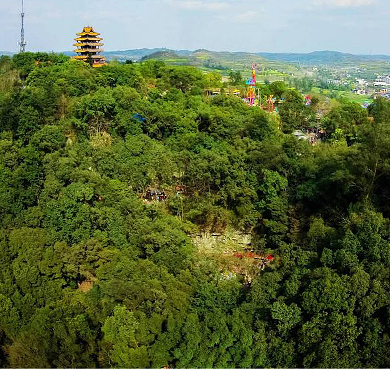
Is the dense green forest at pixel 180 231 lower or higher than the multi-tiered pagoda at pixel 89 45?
lower

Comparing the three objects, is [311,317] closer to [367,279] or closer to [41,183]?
[367,279]

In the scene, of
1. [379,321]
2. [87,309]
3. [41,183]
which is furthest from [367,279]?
[41,183]

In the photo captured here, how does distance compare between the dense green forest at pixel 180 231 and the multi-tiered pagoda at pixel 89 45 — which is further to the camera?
the multi-tiered pagoda at pixel 89 45

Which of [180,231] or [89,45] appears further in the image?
[89,45]

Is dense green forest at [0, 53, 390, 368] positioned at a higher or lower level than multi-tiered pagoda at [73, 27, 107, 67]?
lower

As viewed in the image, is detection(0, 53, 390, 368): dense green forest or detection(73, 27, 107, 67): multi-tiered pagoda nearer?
detection(0, 53, 390, 368): dense green forest
